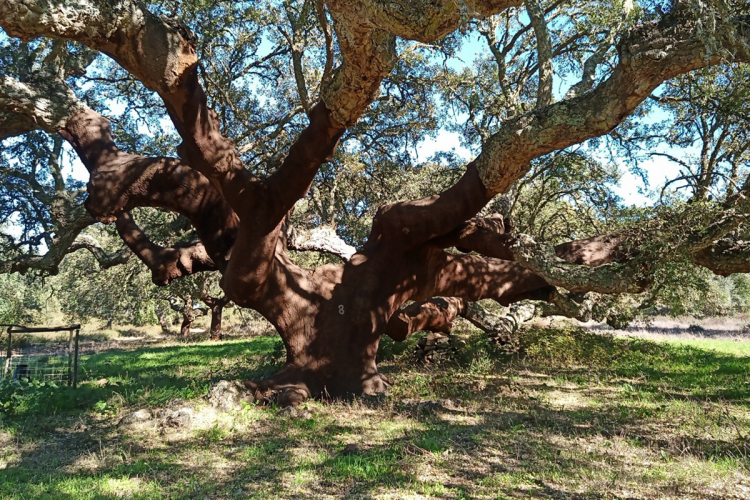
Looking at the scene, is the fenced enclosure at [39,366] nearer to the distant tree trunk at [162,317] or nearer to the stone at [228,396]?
the stone at [228,396]

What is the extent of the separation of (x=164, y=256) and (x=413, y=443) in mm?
5288

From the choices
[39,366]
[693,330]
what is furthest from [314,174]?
[693,330]

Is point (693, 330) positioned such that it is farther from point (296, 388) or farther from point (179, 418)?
point (179, 418)

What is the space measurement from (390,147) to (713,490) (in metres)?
9.76

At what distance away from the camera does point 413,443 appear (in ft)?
16.1

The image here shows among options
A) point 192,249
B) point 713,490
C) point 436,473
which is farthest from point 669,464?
point 192,249

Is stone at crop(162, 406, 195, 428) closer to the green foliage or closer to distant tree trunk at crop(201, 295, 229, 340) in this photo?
distant tree trunk at crop(201, 295, 229, 340)

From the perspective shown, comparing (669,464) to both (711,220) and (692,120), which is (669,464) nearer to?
(711,220)

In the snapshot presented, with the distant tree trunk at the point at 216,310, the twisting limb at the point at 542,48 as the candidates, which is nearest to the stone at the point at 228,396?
the twisting limb at the point at 542,48

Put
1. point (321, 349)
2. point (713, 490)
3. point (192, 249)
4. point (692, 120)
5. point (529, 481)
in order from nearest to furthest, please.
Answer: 1. point (713, 490)
2. point (529, 481)
3. point (321, 349)
4. point (192, 249)
5. point (692, 120)

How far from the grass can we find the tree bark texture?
57.2 inches

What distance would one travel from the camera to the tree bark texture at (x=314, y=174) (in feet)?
15.3

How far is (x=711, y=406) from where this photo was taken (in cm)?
652

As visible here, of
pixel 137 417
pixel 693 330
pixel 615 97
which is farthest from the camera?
pixel 693 330
